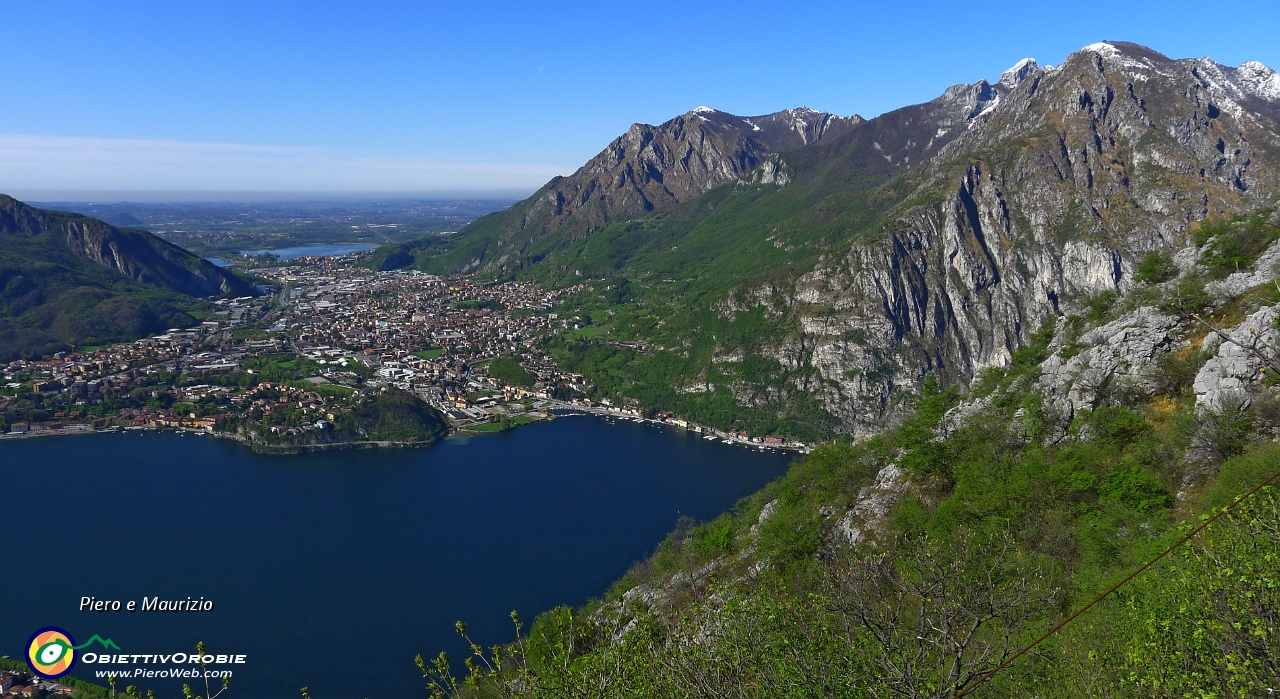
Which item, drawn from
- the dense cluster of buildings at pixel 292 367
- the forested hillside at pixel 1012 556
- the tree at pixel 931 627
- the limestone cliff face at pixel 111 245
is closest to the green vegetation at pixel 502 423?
the dense cluster of buildings at pixel 292 367

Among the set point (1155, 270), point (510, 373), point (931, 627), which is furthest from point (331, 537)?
point (1155, 270)

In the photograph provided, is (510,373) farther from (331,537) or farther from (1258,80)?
(1258,80)

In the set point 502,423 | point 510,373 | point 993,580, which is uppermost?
point 993,580

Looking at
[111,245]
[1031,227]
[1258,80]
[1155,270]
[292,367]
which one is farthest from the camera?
[111,245]

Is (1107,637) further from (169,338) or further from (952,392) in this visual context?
(169,338)

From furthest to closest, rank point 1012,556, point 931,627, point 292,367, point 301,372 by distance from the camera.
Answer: point 292,367, point 301,372, point 1012,556, point 931,627

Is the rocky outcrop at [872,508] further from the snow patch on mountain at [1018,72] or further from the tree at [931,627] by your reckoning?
the snow patch on mountain at [1018,72]

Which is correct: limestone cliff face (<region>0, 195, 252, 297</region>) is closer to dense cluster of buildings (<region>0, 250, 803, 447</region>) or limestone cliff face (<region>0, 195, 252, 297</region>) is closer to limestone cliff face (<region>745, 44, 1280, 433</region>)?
dense cluster of buildings (<region>0, 250, 803, 447</region>)
